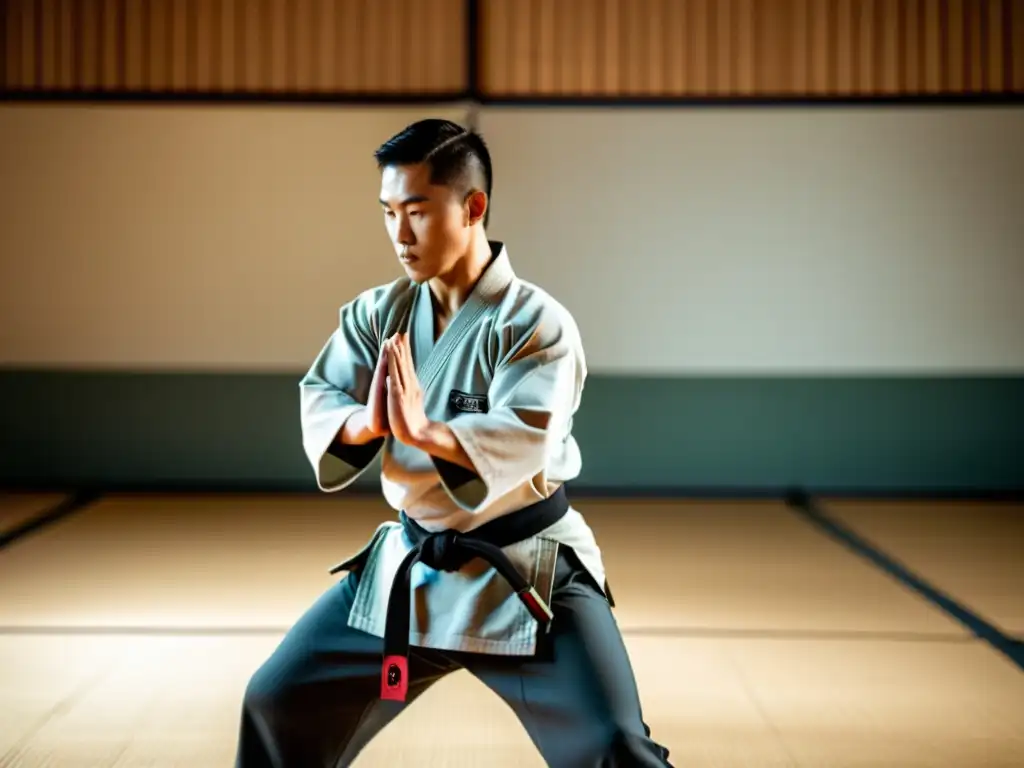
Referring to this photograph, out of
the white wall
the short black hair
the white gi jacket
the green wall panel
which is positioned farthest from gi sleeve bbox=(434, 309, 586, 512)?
the green wall panel

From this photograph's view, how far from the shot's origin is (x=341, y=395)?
1629 millimetres

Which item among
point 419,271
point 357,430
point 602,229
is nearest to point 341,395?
point 357,430

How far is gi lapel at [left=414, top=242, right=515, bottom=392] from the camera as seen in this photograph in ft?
5.33

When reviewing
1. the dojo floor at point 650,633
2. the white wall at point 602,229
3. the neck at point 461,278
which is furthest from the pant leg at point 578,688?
the white wall at point 602,229

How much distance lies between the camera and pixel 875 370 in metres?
5.04

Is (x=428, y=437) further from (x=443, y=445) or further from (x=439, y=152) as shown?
(x=439, y=152)

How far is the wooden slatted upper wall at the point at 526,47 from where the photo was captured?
Result: 16.2ft

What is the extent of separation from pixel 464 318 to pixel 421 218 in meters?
0.18

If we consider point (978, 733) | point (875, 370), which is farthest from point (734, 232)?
point (978, 733)

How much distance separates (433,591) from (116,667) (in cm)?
150

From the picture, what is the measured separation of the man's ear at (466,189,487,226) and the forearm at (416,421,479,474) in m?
0.35

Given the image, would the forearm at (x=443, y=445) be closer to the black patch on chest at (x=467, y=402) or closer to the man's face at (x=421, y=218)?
the black patch on chest at (x=467, y=402)

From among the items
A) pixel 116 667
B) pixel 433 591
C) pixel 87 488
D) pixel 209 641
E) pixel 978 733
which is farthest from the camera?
pixel 87 488

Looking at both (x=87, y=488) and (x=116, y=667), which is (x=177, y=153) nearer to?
(x=87, y=488)
